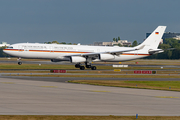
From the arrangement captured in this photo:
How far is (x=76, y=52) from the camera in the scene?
6881cm

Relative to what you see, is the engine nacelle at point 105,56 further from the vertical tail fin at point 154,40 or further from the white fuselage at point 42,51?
the vertical tail fin at point 154,40

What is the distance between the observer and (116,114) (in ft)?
57.4

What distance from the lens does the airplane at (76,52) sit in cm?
6512

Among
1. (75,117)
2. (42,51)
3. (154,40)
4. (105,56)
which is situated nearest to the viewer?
(75,117)

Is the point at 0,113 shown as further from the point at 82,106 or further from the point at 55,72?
the point at 55,72

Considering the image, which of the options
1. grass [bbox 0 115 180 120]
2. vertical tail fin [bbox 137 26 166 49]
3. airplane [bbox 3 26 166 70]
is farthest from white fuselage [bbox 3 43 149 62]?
grass [bbox 0 115 180 120]

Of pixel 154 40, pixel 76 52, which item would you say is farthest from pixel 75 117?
pixel 154 40

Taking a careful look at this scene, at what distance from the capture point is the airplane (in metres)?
65.1

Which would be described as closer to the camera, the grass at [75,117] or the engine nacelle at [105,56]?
the grass at [75,117]

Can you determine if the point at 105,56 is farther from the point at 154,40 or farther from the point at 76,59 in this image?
the point at 154,40

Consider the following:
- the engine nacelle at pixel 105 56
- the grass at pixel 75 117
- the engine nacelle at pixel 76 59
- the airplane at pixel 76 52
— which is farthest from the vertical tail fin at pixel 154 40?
the grass at pixel 75 117

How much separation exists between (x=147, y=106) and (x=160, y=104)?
146 centimetres

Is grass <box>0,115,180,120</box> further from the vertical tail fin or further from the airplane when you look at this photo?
the vertical tail fin

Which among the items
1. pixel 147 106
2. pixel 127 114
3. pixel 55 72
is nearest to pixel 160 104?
pixel 147 106
